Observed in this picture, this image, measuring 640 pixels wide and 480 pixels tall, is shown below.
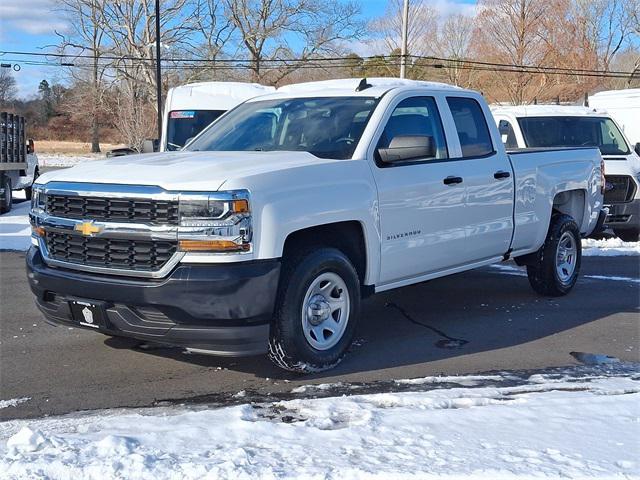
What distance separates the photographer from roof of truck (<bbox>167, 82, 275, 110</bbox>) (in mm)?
15289

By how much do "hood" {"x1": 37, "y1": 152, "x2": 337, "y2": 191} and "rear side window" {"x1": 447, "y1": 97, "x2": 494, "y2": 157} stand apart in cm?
181

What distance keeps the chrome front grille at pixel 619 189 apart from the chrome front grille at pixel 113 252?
30.4ft

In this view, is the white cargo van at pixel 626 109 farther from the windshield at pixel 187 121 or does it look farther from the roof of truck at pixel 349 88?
the roof of truck at pixel 349 88

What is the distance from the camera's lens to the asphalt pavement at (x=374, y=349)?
5.16 meters

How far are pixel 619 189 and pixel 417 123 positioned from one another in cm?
702

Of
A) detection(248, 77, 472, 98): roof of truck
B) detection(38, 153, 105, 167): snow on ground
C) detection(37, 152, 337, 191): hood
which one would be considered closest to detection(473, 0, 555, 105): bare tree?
detection(38, 153, 105, 167): snow on ground

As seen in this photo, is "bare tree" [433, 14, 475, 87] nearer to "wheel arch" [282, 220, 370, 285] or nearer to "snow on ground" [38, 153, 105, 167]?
"snow on ground" [38, 153, 105, 167]

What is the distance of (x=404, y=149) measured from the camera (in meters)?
5.84

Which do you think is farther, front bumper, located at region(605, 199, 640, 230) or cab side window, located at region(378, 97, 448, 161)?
front bumper, located at region(605, 199, 640, 230)

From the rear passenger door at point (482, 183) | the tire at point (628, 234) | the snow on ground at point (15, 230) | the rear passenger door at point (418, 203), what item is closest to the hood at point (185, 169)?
the rear passenger door at point (418, 203)

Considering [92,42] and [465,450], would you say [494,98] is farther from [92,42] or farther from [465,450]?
[465,450]

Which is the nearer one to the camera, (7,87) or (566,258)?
(566,258)

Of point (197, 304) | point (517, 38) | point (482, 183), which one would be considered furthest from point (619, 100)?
point (517, 38)

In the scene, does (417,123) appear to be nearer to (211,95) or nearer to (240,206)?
(240,206)
